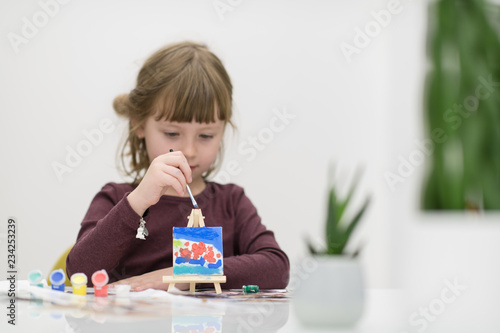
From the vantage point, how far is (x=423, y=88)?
0.49m

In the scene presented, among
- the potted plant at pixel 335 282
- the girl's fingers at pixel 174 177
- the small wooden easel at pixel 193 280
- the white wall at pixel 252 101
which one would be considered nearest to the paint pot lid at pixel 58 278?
the small wooden easel at pixel 193 280

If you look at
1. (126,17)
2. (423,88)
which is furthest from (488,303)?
(126,17)

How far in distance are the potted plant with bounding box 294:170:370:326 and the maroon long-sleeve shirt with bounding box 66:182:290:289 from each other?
633 mm

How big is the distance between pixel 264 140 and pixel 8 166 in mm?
1128

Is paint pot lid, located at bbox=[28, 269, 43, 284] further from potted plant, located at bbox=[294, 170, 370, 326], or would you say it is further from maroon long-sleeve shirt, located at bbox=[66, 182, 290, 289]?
potted plant, located at bbox=[294, 170, 370, 326]

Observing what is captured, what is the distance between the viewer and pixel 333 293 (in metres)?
0.60
